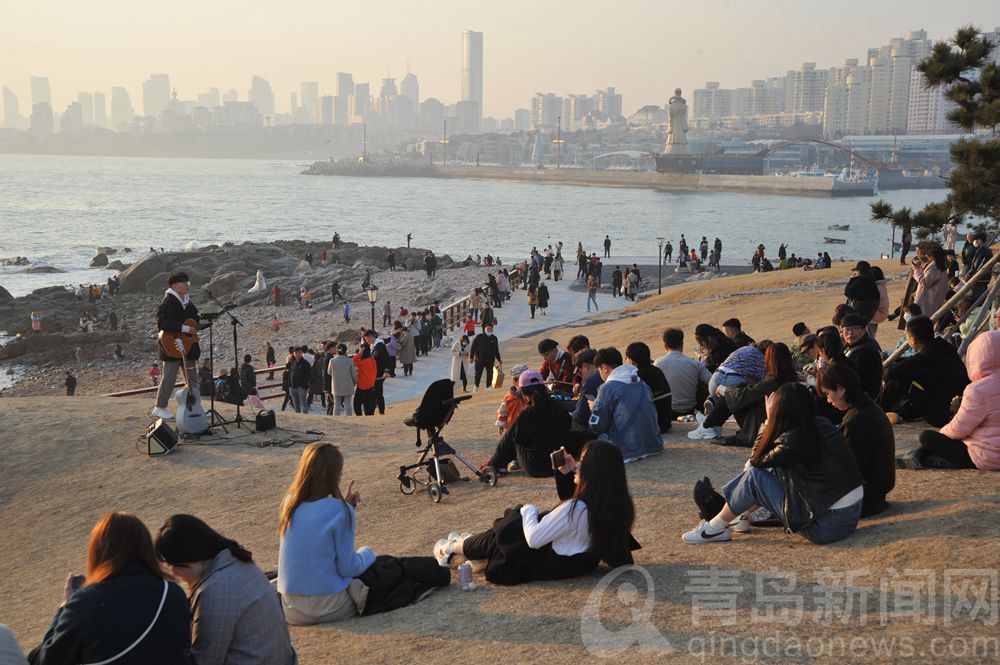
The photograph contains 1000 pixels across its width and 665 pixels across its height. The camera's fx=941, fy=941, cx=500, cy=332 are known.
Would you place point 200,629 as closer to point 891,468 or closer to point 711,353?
point 891,468

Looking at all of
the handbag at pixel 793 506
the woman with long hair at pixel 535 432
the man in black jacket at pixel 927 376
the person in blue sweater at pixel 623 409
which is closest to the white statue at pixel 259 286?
the woman with long hair at pixel 535 432

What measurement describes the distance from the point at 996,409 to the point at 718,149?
156m

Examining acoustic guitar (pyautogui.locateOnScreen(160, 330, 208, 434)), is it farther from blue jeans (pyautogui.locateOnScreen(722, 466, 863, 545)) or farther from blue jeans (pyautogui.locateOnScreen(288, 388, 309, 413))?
blue jeans (pyautogui.locateOnScreen(722, 466, 863, 545))

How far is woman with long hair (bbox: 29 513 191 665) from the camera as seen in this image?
10.3 feet

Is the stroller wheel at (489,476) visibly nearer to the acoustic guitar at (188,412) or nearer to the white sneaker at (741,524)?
the white sneaker at (741,524)

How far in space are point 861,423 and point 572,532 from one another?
1.68 meters

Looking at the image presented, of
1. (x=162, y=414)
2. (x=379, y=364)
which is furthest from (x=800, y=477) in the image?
(x=379, y=364)

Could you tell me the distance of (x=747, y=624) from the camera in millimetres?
4066

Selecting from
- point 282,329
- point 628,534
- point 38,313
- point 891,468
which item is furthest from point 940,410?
point 38,313

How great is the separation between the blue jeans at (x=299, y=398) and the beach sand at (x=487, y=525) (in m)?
2.64

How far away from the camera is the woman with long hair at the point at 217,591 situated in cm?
352

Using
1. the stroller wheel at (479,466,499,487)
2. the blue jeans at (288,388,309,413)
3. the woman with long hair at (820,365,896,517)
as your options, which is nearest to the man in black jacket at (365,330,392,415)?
the blue jeans at (288,388,309,413)

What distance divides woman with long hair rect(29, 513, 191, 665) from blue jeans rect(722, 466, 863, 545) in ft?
9.11

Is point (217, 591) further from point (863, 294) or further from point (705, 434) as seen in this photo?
point (863, 294)
